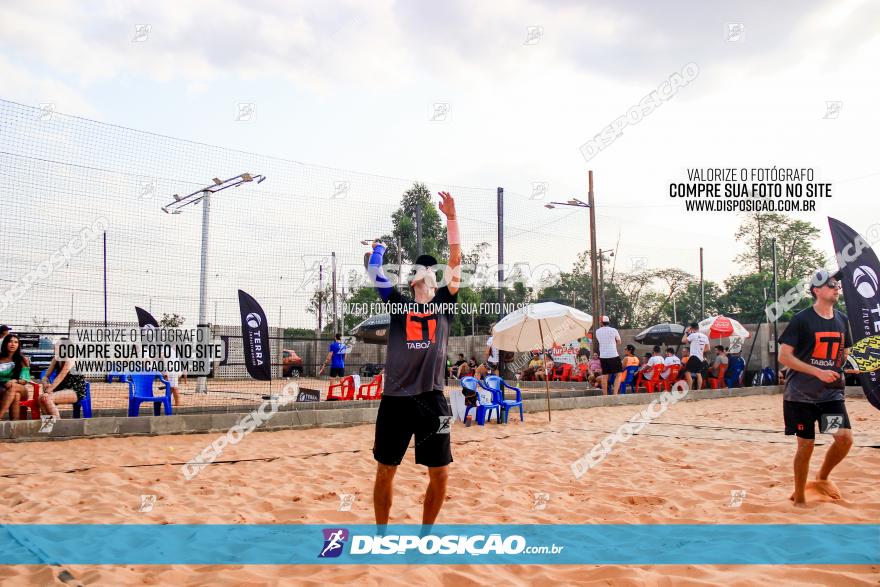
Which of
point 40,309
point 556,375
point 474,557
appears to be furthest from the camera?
point 556,375

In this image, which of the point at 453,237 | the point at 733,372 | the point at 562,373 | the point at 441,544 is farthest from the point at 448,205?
the point at 562,373

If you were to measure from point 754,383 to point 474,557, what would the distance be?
18.1 meters

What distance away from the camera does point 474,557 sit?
11.4ft

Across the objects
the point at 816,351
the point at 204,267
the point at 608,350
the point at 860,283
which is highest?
the point at 204,267

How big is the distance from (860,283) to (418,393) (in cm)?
595

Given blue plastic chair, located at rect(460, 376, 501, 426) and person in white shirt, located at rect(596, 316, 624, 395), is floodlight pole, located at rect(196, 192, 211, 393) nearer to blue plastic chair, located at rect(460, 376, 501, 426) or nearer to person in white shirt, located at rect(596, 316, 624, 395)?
blue plastic chair, located at rect(460, 376, 501, 426)

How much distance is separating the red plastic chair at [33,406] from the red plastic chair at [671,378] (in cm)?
1315

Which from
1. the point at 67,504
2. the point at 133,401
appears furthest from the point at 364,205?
the point at 67,504

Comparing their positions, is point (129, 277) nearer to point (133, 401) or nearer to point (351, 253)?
point (133, 401)

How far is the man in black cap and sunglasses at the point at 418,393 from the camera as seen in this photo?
139 inches

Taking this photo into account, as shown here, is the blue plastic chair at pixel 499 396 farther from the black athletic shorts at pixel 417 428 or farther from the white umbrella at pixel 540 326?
the black athletic shorts at pixel 417 428

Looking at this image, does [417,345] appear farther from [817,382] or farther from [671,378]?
[671,378]

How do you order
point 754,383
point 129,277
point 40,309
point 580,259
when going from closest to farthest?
1. point 40,309
2. point 129,277
3. point 754,383
4. point 580,259

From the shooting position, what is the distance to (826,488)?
4625 millimetres
